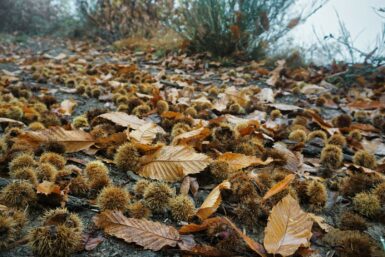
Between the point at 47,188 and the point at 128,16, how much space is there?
28.9 feet

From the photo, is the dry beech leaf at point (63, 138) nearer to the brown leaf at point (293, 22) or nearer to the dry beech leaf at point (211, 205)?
the dry beech leaf at point (211, 205)

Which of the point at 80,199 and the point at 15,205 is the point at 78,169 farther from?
the point at 15,205

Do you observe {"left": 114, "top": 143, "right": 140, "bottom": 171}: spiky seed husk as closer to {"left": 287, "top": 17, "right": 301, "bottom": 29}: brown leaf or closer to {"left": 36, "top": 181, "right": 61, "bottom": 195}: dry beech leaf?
{"left": 36, "top": 181, "right": 61, "bottom": 195}: dry beech leaf

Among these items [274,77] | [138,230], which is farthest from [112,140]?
[274,77]

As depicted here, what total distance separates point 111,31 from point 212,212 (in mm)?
8943

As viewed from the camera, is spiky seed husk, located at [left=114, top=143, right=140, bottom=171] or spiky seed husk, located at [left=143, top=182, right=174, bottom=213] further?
spiky seed husk, located at [left=114, top=143, right=140, bottom=171]

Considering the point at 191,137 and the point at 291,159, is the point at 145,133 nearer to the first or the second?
the point at 191,137

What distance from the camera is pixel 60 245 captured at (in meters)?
0.99

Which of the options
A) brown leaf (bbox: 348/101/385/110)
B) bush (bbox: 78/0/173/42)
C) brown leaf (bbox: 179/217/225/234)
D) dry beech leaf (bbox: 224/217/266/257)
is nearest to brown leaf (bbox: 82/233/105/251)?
brown leaf (bbox: 179/217/225/234)

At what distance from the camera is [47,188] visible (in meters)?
1.22

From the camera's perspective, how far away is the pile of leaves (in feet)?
3.62

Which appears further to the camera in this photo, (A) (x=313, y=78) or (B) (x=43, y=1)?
(B) (x=43, y=1)

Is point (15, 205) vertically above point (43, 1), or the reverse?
point (43, 1)

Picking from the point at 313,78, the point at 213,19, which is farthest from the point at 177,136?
the point at 213,19
